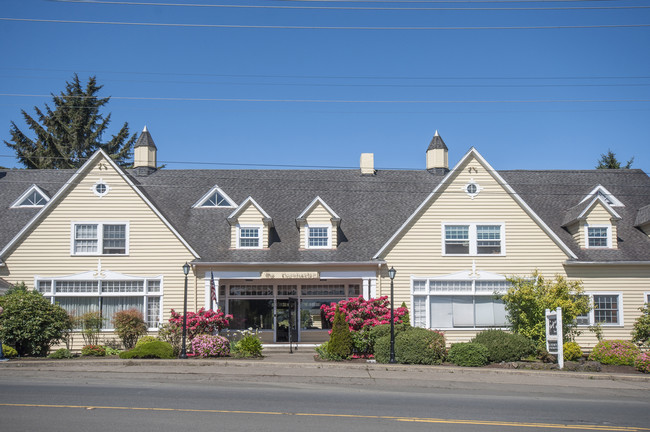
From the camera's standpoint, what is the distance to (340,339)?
21312 millimetres

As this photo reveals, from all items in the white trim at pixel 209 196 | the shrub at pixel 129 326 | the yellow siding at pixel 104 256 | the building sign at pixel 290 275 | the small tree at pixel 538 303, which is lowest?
the shrub at pixel 129 326

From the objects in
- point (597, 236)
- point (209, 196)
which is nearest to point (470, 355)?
point (597, 236)

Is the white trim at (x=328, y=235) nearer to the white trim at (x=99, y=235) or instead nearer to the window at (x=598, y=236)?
the white trim at (x=99, y=235)

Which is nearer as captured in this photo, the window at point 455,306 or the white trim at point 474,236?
the window at point 455,306

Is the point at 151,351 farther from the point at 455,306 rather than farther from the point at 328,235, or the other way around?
the point at 455,306

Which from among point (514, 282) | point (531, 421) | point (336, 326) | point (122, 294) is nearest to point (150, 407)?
point (531, 421)

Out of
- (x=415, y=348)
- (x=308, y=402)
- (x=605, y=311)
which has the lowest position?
(x=308, y=402)

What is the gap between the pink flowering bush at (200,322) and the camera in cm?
2317

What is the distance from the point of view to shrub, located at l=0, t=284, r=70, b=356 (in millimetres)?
21109

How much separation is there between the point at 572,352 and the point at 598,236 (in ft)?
20.0

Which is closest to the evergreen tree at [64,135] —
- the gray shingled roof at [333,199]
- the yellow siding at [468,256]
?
the gray shingled roof at [333,199]

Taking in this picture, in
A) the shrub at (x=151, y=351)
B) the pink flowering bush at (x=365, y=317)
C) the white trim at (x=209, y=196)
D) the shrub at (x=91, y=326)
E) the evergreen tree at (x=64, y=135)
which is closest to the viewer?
the shrub at (x=151, y=351)

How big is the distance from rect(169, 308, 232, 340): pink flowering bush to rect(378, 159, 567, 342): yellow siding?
262 inches

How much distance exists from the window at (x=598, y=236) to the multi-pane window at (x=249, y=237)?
14.0m
